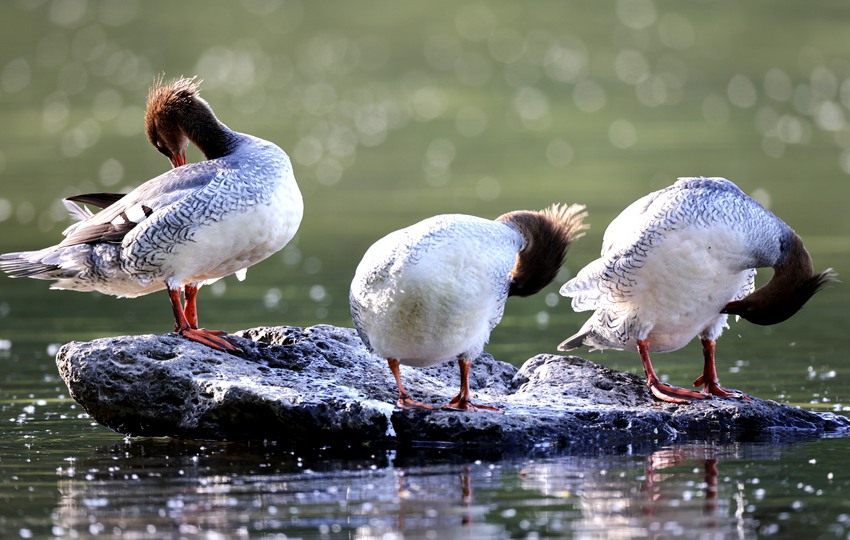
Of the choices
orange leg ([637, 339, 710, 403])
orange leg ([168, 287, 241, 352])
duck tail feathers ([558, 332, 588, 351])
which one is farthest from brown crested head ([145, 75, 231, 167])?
orange leg ([637, 339, 710, 403])

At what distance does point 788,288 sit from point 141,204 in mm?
5630

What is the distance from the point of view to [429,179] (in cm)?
4422

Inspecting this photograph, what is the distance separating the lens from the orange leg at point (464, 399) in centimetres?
1166

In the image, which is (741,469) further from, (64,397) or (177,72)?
(177,72)

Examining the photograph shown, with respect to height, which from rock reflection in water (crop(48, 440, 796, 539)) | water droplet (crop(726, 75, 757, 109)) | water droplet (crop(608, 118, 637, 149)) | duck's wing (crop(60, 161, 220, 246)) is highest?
water droplet (crop(726, 75, 757, 109))

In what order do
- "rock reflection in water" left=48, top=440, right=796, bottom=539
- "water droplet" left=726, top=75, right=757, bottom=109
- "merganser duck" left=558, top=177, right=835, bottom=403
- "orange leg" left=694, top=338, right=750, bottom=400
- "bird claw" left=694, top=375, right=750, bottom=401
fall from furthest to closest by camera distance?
1. "water droplet" left=726, top=75, right=757, bottom=109
2. "orange leg" left=694, top=338, right=750, bottom=400
3. "bird claw" left=694, top=375, right=750, bottom=401
4. "merganser duck" left=558, top=177, right=835, bottom=403
5. "rock reflection in water" left=48, top=440, right=796, bottom=539

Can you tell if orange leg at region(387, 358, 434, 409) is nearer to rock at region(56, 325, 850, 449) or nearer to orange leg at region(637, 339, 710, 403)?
rock at region(56, 325, 850, 449)

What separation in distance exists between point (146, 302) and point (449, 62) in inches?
2147

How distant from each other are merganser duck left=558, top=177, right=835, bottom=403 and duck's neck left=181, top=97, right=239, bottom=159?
369cm

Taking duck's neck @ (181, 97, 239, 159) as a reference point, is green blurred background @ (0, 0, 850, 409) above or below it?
above

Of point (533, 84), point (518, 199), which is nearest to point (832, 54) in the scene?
point (533, 84)

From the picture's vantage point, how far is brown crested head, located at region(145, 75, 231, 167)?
1367 centimetres

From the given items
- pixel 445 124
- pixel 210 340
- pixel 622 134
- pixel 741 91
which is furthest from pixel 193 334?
pixel 741 91

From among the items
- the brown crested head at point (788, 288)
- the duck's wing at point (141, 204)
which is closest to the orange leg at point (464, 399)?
the brown crested head at point (788, 288)
